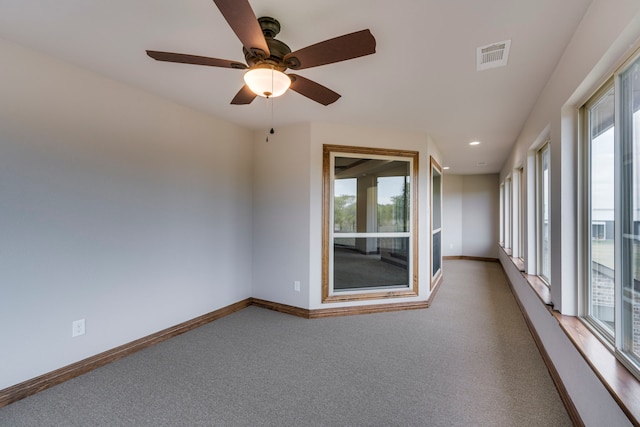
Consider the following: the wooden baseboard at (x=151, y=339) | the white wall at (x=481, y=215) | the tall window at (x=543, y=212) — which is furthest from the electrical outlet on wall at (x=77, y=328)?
the white wall at (x=481, y=215)

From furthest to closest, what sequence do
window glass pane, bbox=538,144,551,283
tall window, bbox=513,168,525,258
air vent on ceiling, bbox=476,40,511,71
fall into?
tall window, bbox=513,168,525,258 → window glass pane, bbox=538,144,551,283 → air vent on ceiling, bbox=476,40,511,71

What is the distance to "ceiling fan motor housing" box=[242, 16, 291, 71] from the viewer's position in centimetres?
165

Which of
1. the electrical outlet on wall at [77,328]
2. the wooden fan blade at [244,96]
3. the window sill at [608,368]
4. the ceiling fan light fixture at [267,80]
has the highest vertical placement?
the wooden fan blade at [244,96]

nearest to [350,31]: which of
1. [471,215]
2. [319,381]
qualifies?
[319,381]

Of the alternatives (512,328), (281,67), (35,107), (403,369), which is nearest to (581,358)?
(403,369)

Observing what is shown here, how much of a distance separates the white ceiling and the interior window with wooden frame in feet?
2.80

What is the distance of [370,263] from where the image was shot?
3.90 metres

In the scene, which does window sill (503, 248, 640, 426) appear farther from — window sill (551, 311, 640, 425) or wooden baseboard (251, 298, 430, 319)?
wooden baseboard (251, 298, 430, 319)

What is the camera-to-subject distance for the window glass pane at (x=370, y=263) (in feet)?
12.4

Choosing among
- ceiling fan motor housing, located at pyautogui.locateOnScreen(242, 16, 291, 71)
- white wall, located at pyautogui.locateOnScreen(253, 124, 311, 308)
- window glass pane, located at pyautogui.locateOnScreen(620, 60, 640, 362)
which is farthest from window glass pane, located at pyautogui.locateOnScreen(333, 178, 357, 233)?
window glass pane, located at pyautogui.locateOnScreen(620, 60, 640, 362)

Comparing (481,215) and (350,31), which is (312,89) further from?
(481,215)

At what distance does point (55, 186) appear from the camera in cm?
220

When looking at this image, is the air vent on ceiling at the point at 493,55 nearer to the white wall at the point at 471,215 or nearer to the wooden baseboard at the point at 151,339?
the wooden baseboard at the point at 151,339

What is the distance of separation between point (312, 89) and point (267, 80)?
0.40 metres
